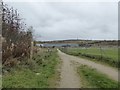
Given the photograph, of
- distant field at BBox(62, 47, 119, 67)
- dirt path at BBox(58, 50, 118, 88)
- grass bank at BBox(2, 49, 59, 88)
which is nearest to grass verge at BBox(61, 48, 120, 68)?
distant field at BBox(62, 47, 119, 67)

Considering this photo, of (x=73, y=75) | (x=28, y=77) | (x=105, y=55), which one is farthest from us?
(x=105, y=55)

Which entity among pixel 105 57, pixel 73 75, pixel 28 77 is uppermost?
pixel 28 77

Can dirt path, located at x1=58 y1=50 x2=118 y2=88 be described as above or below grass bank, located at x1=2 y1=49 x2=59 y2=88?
below

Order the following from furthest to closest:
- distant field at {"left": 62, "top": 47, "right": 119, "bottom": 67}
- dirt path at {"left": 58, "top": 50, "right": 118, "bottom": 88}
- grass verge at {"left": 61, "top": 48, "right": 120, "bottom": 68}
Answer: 1. distant field at {"left": 62, "top": 47, "right": 119, "bottom": 67}
2. grass verge at {"left": 61, "top": 48, "right": 120, "bottom": 68}
3. dirt path at {"left": 58, "top": 50, "right": 118, "bottom": 88}

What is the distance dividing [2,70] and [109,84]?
5.92m

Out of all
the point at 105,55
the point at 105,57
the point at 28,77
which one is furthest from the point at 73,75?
the point at 105,55

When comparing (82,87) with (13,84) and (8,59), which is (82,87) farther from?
(8,59)

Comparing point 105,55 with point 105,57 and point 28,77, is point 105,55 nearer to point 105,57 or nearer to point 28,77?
point 105,57

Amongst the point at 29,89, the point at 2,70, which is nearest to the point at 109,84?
the point at 29,89

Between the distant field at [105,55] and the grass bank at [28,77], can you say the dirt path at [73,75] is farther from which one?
the distant field at [105,55]

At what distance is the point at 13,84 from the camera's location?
1254cm

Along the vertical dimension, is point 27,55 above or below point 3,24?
below

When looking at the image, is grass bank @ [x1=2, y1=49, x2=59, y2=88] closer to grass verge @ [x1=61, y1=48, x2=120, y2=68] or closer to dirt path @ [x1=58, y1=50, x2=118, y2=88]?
dirt path @ [x1=58, y1=50, x2=118, y2=88]

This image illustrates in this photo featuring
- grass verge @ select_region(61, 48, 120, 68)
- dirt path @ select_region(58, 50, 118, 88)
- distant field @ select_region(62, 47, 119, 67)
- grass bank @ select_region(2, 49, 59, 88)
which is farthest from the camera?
distant field @ select_region(62, 47, 119, 67)
